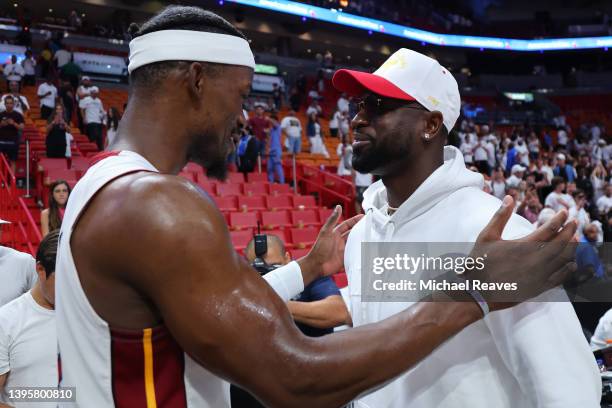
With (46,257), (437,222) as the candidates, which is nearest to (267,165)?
(46,257)

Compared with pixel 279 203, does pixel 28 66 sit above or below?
above

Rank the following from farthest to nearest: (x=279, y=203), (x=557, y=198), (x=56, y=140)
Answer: (x=279, y=203) < (x=557, y=198) < (x=56, y=140)

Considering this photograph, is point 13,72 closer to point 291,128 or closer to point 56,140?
point 56,140

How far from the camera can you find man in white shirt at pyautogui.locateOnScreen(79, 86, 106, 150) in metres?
11.5

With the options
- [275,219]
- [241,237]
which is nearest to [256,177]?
[275,219]

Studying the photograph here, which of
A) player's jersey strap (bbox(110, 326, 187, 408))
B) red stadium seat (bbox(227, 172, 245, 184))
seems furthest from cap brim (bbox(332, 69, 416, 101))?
red stadium seat (bbox(227, 172, 245, 184))

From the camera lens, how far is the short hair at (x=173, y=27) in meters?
1.54

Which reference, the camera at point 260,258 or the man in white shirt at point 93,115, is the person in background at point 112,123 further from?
the camera at point 260,258

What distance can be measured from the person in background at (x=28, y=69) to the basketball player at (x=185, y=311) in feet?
48.7

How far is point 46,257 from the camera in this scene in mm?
2969

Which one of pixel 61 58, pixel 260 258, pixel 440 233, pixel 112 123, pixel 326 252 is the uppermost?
pixel 61 58

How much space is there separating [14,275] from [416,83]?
112 inches

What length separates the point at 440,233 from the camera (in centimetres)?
190

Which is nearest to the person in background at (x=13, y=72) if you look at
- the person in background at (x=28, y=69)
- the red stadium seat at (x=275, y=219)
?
the person in background at (x=28, y=69)
